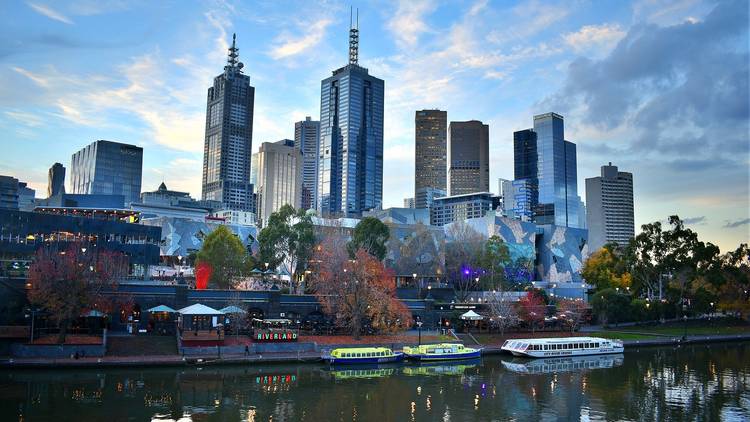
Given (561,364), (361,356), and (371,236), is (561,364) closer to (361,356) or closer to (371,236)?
(361,356)

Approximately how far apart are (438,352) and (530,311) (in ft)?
83.3

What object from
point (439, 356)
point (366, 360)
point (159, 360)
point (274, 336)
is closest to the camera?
point (159, 360)

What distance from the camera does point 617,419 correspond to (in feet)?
144

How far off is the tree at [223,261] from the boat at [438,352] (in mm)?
37573

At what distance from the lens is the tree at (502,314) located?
87.2m

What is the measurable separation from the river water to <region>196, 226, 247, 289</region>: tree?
120 feet

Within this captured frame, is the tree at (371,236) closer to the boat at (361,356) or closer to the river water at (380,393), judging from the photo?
the boat at (361,356)

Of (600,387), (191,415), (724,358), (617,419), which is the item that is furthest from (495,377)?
(724,358)

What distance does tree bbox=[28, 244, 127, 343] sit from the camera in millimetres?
62500

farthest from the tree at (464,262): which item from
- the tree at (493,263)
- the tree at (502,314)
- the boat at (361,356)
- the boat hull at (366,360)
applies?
the boat at (361,356)

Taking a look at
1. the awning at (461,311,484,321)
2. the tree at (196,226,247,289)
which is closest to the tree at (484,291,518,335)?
the awning at (461,311,484,321)

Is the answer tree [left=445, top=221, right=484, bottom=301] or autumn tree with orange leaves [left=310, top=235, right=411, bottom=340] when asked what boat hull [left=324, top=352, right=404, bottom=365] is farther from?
tree [left=445, top=221, right=484, bottom=301]

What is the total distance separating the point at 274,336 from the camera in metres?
71.1

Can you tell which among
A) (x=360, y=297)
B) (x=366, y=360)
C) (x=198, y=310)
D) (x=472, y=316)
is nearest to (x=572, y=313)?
(x=472, y=316)
